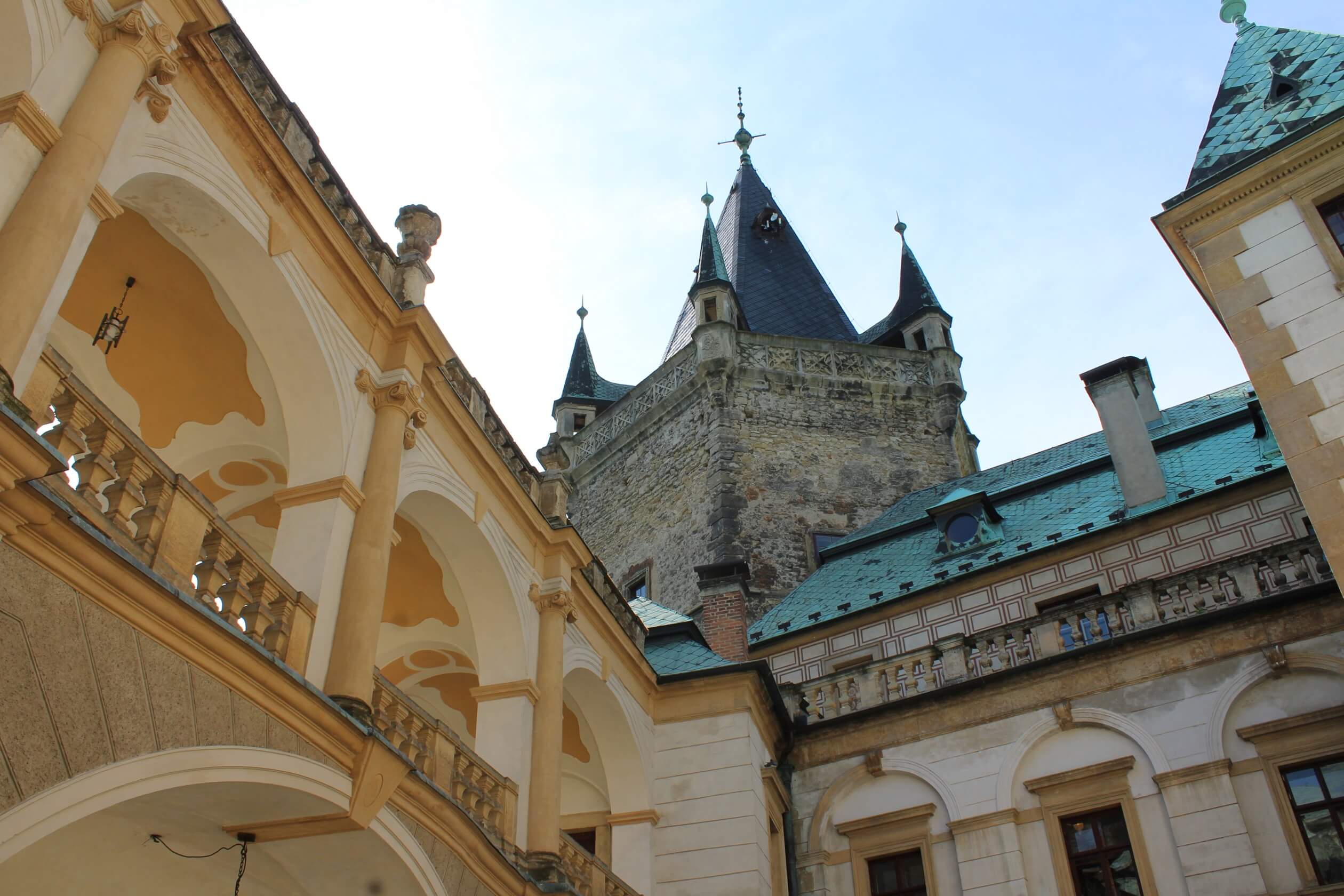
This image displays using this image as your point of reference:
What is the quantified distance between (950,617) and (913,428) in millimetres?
10923

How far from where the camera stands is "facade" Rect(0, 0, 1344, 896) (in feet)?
20.9

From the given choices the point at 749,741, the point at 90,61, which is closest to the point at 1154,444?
the point at 749,741

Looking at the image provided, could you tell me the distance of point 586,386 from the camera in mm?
33875

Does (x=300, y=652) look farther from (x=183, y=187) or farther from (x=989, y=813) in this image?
(x=989, y=813)

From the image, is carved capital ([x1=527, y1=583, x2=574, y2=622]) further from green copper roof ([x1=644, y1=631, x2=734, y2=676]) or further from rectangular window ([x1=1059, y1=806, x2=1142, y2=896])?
rectangular window ([x1=1059, y1=806, x2=1142, y2=896])

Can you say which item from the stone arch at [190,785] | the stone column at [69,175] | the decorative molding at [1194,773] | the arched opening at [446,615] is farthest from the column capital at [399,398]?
the decorative molding at [1194,773]

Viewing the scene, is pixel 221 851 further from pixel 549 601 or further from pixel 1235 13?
pixel 1235 13

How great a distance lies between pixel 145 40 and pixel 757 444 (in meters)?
19.8

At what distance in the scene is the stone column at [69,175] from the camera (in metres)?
5.85

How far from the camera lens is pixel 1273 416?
11055 mm

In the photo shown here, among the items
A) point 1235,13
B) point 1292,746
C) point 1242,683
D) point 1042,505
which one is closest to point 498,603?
point 1242,683

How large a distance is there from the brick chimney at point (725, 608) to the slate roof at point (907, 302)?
14563mm

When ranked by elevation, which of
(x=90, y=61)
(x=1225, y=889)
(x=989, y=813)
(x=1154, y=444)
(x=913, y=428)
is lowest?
(x=1225, y=889)

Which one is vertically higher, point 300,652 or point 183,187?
point 183,187
